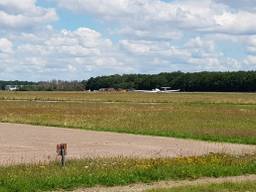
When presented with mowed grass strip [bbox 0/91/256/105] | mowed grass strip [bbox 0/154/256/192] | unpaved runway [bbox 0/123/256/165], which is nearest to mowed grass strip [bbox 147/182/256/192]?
mowed grass strip [bbox 0/154/256/192]

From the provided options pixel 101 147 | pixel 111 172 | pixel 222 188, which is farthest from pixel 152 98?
pixel 222 188

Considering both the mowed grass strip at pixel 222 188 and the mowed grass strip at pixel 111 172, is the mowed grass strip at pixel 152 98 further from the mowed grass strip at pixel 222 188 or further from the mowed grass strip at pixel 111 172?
the mowed grass strip at pixel 222 188

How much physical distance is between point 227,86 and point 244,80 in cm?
768

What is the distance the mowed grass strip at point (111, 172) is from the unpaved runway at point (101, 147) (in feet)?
7.91

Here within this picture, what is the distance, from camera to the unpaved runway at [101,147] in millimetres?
19195

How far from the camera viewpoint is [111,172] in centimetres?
1361

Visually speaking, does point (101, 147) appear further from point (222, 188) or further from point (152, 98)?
point (152, 98)

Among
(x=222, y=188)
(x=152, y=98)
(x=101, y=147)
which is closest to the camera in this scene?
(x=222, y=188)

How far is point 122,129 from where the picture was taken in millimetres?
32969

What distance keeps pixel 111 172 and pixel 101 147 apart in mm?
8900

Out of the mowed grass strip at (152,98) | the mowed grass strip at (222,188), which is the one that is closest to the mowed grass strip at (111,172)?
the mowed grass strip at (222,188)

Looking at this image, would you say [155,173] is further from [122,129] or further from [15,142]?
[122,129]

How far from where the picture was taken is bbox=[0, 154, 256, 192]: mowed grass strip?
12.0 m

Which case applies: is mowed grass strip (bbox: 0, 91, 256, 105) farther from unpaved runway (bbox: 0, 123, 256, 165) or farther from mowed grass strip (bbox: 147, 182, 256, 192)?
mowed grass strip (bbox: 147, 182, 256, 192)
